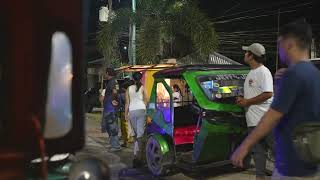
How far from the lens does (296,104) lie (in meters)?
3.25

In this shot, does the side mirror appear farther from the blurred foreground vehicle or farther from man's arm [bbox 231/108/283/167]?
man's arm [bbox 231/108/283/167]

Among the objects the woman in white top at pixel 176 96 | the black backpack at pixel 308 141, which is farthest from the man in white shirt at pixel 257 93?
the black backpack at pixel 308 141

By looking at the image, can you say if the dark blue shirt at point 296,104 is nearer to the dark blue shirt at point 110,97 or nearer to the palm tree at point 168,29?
the dark blue shirt at point 110,97

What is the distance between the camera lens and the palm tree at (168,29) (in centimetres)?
1717

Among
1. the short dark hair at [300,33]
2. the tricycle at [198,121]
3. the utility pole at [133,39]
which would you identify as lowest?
the tricycle at [198,121]

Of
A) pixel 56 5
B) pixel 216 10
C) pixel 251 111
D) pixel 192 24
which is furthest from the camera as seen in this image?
pixel 216 10

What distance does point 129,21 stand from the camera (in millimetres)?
18516

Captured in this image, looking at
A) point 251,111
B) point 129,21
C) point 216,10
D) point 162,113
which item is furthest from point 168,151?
point 216,10

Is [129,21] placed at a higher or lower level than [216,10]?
lower

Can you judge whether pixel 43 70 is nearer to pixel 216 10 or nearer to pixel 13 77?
pixel 13 77

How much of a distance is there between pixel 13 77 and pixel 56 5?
1.34 feet

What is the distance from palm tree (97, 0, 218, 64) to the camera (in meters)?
17.2

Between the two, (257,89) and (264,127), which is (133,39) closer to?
(257,89)

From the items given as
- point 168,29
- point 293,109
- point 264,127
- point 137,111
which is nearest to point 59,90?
point 264,127
